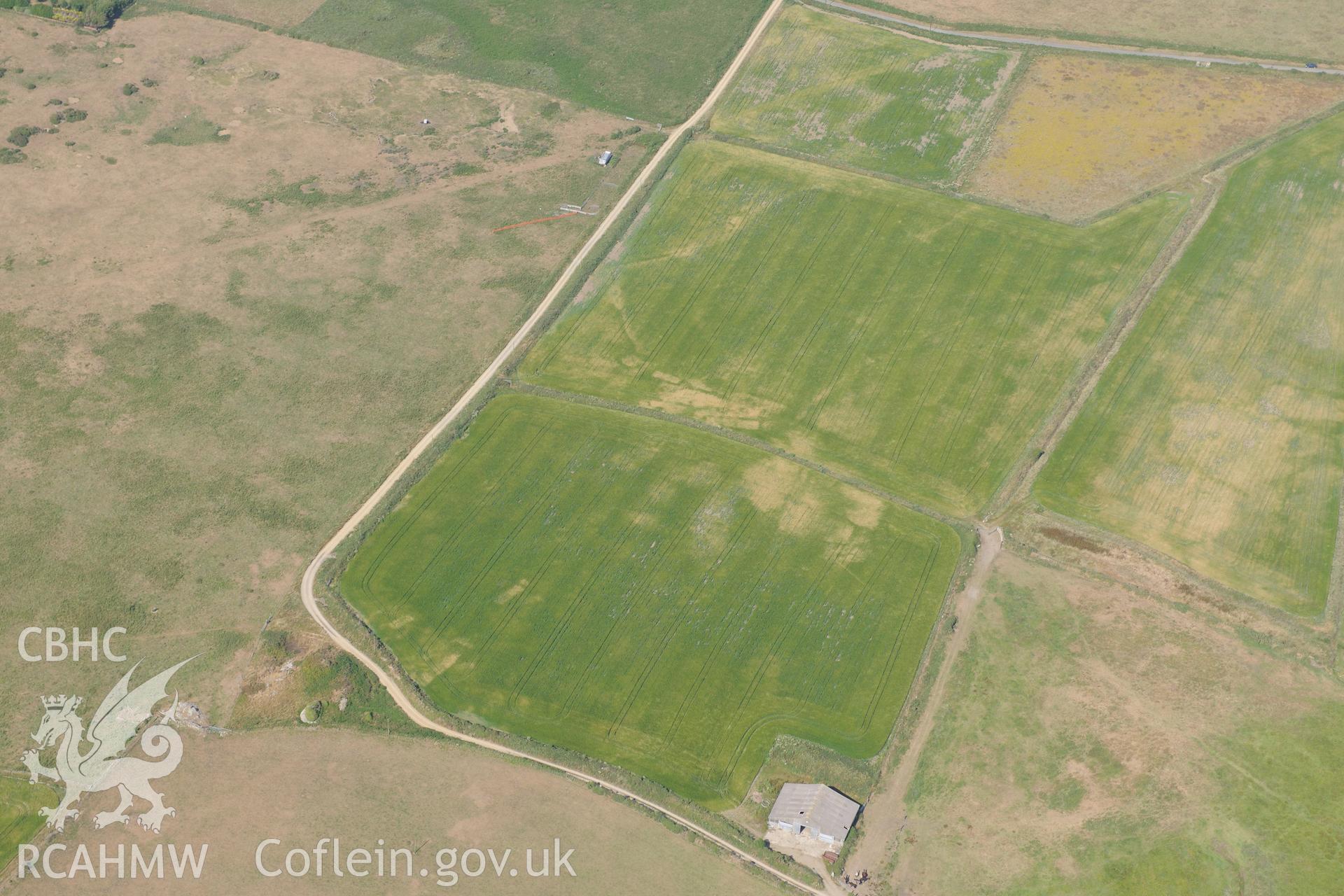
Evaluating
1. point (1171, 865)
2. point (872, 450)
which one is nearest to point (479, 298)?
point (872, 450)

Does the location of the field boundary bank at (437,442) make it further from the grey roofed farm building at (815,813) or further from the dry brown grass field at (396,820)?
the grey roofed farm building at (815,813)

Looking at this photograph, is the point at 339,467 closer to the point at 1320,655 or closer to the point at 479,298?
the point at 479,298

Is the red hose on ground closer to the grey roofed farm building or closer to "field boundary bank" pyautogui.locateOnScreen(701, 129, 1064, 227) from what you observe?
"field boundary bank" pyautogui.locateOnScreen(701, 129, 1064, 227)

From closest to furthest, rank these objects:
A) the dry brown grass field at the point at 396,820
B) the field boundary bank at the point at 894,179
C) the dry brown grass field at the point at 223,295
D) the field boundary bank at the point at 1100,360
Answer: the dry brown grass field at the point at 396,820, the dry brown grass field at the point at 223,295, the field boundary bank at the point at 1100,360, the field boundary bank at the point at 894,179

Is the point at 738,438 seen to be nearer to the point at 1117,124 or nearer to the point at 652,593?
the point at 652,593

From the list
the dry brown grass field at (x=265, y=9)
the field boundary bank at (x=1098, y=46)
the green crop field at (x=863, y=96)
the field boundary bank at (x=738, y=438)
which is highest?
the field boundary bank at (x=1098, y=46)

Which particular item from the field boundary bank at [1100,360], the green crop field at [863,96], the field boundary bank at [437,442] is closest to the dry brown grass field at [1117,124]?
the green crop field at [863,96]
